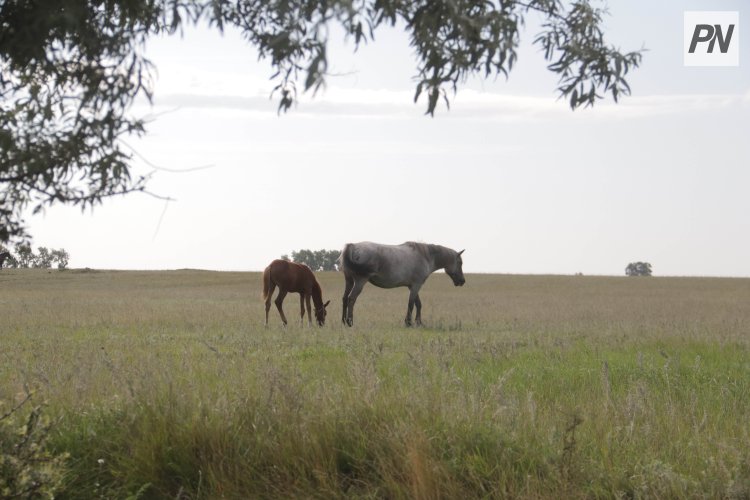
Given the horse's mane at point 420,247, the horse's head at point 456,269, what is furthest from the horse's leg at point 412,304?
the horse's head at point 456,269

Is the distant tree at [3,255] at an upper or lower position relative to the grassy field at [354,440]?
upper

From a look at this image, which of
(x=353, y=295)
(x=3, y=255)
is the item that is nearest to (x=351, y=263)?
(x=353, y=295)

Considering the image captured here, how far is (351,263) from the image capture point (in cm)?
2281

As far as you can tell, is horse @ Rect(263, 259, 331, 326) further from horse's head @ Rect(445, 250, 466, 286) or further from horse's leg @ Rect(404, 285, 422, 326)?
horse's head @ Rect(445, 250, 466, 286)

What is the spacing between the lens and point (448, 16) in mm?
6109

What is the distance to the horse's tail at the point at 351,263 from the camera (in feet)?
74.7

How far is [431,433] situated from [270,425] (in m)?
1.38

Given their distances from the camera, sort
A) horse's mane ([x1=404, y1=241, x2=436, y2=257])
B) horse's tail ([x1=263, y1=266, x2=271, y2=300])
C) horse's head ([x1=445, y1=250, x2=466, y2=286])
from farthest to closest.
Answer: horse's head ([x1=445, y1=250, x2=466, y2=286]), horse's mane ([x1=404, y1=241, x2=436, y2=257]), horse's tail ([x1=263, y1=266, x2=271, y2=300])

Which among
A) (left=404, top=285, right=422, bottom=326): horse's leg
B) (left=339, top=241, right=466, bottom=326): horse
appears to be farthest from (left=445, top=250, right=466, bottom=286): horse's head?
(left=404, top=285, right=422, bottom=326): horse's leg

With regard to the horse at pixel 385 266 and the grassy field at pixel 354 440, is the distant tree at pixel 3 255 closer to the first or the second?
the grassy field at pixel 354 440

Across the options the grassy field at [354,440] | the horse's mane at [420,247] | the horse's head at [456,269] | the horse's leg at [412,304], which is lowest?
the grassy field at [354,440]

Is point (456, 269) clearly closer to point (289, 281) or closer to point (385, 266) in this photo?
point (385, 266)

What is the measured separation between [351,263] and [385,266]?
3.20 ft

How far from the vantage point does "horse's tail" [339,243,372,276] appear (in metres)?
22.8
